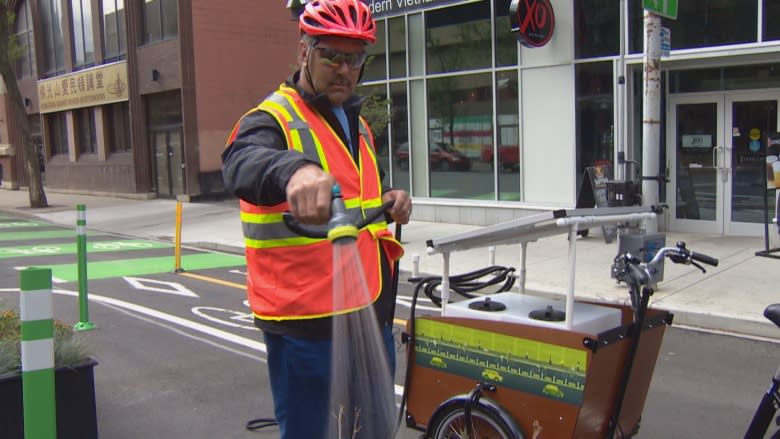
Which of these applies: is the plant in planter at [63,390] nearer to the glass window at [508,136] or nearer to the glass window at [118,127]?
the glass window at [508,136]

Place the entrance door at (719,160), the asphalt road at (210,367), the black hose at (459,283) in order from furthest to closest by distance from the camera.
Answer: the entrance door at (719,160), the asphalt road at (210,367), the black hose at (459,283)

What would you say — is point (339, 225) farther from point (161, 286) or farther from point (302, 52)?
point (161, 286)

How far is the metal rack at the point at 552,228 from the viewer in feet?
9.98

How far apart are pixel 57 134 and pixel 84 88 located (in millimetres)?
4190

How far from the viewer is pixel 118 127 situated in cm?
2517

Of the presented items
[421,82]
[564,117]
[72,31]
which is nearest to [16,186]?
[72,31]

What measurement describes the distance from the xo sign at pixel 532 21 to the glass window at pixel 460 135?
5.55ft

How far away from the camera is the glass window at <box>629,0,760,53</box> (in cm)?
1081

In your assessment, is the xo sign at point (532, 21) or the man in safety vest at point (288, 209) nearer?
the man in safety vest at point (288, 209)

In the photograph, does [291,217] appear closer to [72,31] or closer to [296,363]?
[296,363]

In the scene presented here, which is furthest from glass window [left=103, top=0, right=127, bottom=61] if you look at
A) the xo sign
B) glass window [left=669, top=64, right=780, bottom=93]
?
glass window [left=669, top=64, right=780, bottom=93]

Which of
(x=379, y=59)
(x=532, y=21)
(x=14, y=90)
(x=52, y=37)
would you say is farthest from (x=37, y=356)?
(x=52, y=37)

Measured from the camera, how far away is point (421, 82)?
14.9 m

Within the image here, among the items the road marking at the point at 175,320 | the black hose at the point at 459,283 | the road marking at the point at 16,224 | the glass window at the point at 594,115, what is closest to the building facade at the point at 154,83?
the road marking at the point at 16,224
